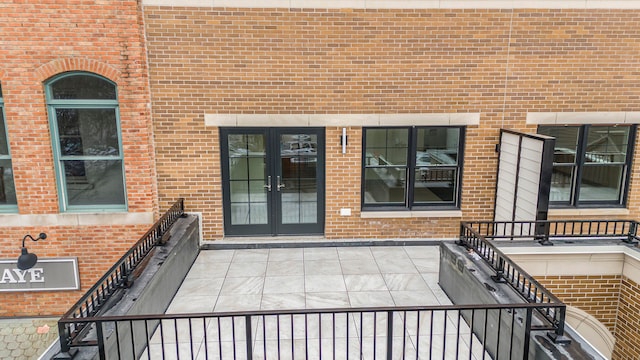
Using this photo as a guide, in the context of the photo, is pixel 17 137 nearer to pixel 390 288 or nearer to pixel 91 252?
pixel 91 252

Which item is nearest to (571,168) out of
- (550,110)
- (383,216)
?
(550,110)

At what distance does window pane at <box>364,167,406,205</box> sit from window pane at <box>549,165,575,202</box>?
2.86 meters

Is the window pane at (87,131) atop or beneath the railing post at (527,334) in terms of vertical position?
atop

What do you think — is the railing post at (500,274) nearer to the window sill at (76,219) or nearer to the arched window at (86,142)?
the window sill at (76,219)

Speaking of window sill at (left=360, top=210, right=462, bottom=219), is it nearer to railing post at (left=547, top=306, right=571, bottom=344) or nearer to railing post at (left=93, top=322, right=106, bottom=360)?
railing post at (left=547, top=306, right=571, bottom=344)

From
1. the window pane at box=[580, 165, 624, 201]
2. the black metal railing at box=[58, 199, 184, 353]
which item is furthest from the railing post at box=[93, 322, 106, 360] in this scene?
the window pane at box=[580, 165, 624, 201]

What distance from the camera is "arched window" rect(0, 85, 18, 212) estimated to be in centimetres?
722

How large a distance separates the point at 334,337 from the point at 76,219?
5.55 meters

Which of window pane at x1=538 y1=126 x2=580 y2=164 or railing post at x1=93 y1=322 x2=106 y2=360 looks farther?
window pane at x1=538 y1=126 x2=580 y2=164

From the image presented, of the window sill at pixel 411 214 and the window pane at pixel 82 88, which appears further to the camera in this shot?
the window sill at pixel 411 214

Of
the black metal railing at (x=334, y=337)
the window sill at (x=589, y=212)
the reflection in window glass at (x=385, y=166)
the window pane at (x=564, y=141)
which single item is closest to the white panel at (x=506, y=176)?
the window pane at (x=564, y=141)

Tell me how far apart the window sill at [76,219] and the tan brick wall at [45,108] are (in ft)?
0.29

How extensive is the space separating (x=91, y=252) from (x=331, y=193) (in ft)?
14.5

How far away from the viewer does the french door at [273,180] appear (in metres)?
7.79
